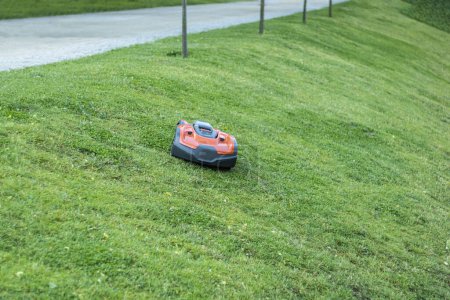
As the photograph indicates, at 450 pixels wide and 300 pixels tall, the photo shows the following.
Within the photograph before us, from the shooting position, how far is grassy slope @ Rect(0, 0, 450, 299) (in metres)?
6.39

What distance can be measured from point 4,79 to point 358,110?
9.91 metres

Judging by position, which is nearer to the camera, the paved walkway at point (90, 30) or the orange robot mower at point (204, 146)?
the orange robot mower at point (204, 146)

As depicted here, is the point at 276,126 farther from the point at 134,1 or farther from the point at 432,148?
the point at 134,1

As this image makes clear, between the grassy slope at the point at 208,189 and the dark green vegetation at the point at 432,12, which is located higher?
the grassy slope at the point at 208,189

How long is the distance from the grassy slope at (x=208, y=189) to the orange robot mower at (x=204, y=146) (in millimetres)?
221

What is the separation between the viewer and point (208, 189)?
8.90 metres

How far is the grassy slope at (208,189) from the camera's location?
6387 mm

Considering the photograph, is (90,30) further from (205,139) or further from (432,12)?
(432,12)

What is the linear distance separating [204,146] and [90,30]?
599 inches

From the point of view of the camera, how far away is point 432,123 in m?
19.1

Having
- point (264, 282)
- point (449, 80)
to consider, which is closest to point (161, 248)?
point (264, 282)

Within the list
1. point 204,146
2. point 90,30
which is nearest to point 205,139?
point 204,146

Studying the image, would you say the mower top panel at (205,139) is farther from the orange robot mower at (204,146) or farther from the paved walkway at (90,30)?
the paved walkway at (90,30)

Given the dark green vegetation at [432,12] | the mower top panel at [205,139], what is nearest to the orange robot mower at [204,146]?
the mower top panel at [205,139]
